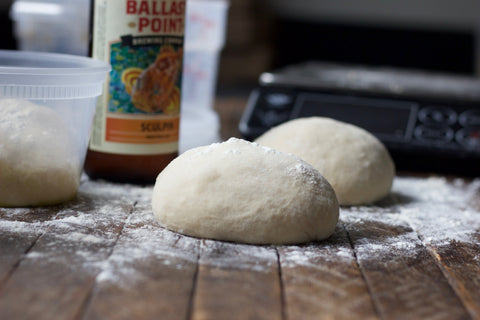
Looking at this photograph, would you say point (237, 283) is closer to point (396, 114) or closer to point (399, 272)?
point (399, 272)

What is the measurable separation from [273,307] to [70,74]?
20.3 inches

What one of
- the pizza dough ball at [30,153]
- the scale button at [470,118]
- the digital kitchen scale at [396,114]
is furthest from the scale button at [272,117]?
the pizza dough ball at [30,153]

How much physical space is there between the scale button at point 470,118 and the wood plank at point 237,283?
0.90 m

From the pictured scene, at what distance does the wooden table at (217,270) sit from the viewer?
2.23 ft

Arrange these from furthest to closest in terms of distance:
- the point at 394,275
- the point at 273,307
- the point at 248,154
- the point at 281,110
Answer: the point at 281,110 → the point at 248,154 → the point at 394,275 → the point at 273,307

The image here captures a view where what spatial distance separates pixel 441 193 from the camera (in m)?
1.34

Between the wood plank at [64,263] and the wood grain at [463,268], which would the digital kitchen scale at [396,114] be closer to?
the wood grain at [463,268]

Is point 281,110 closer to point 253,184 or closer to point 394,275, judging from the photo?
point 253,184

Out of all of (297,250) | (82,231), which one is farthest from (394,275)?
(82,231)

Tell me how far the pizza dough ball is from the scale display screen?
784 mm

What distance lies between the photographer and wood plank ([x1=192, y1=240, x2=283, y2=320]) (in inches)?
26.4

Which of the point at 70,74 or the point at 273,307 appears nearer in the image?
the point at 273,307

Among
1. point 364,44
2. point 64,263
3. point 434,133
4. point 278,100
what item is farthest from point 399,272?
point 364,44

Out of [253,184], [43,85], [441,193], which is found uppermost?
[43,85]
